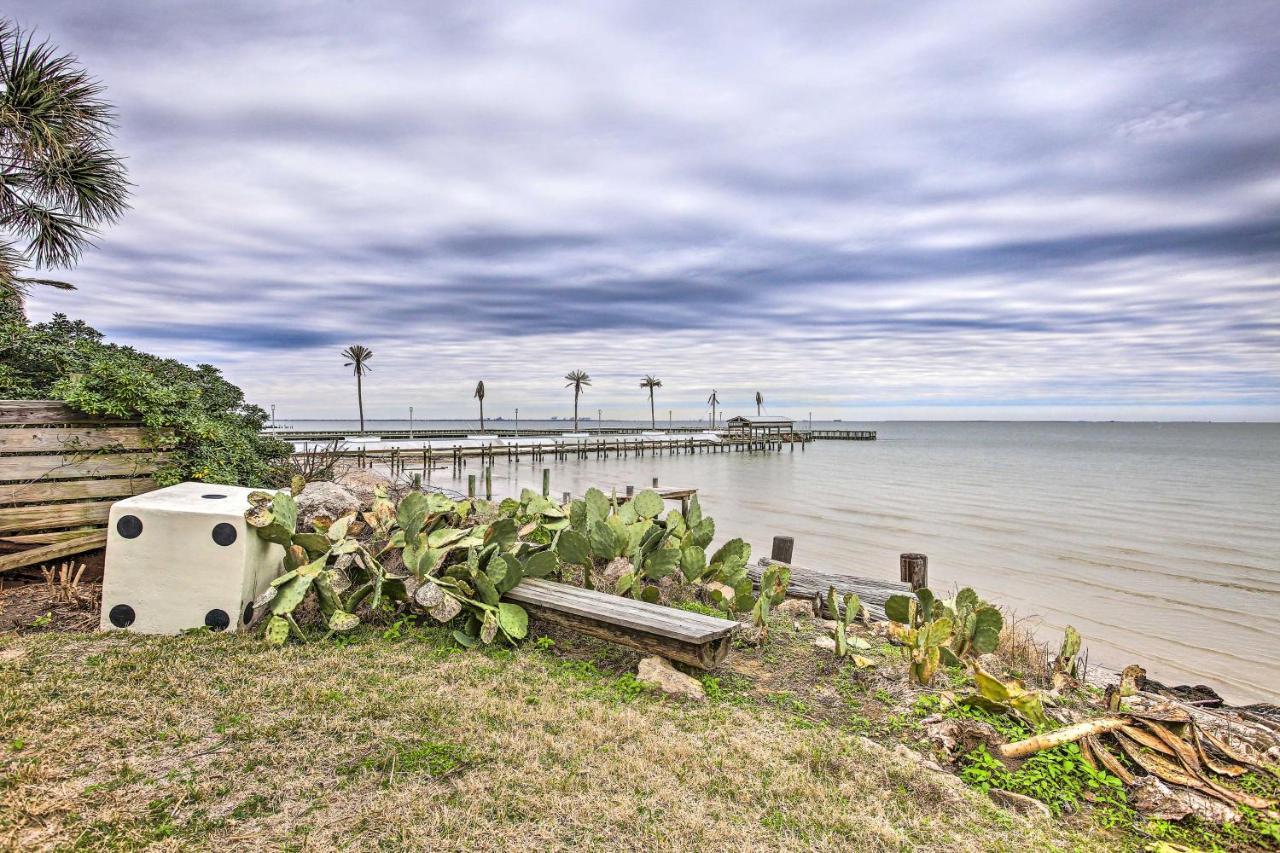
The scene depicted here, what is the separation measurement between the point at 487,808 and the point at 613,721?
1.01 metres

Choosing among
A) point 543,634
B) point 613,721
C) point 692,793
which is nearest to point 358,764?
point 613,721

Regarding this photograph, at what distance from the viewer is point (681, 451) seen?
5856 centimetres

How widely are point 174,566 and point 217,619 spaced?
1.60 feet

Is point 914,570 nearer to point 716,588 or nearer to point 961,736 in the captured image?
point 716,588

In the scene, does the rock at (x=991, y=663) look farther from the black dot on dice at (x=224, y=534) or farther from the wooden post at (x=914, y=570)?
the black dot on dice at (x=224, y=534)

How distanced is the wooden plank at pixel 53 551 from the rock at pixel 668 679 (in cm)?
496

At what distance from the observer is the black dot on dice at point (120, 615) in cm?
454

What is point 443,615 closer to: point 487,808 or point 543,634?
point 543,634

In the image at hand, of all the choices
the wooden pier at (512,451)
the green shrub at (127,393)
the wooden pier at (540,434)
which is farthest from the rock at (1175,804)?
the wooden pier at (540,434)

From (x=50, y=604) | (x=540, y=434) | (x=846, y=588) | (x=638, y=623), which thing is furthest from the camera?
(x=540, y=434)

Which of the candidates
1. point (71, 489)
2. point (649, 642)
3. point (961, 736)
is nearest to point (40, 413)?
point (71, 489)

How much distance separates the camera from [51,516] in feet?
17.6

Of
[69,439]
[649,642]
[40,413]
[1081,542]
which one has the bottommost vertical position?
[1081,542]

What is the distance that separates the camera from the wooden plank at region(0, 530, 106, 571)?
5160 mm
